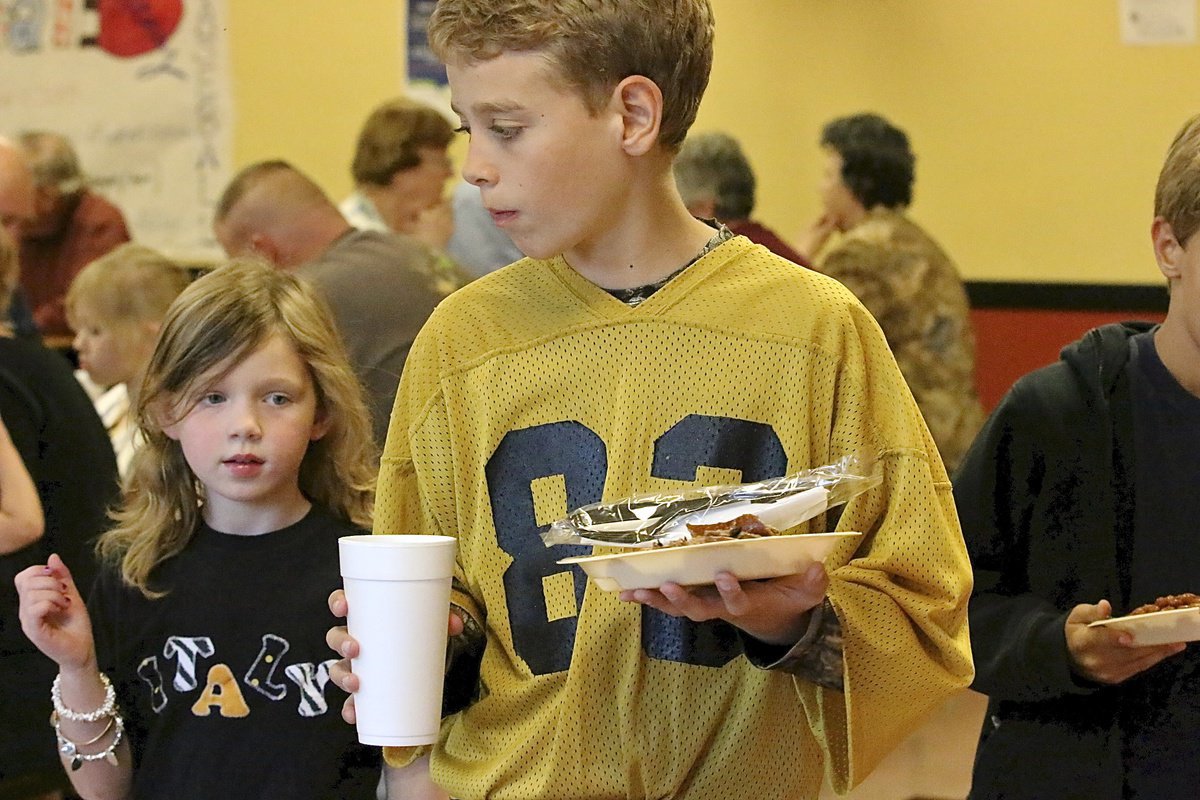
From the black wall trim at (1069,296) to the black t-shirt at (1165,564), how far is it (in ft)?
14.8

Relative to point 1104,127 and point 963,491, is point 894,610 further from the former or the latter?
point 1104,127

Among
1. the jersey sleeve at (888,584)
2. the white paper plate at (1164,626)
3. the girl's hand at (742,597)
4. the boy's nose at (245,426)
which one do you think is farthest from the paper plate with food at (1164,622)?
the boy's nose at (245,426)

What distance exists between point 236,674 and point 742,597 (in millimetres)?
1079

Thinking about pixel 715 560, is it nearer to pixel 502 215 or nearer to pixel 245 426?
pixel 502 215

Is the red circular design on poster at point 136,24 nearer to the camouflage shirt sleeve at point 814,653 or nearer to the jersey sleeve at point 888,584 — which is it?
the jersey sleeve at point 888,584

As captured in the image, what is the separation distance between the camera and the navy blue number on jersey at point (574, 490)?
5.38 feet

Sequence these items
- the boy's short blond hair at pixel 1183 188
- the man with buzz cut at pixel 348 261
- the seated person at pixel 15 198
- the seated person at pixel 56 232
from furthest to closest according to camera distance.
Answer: the seated person at pixel 56 232 → the seated person at pixel 15 198 → the man with buzz cut at pixel 348 261 → the boy's short blond hair at pixel 1183 188

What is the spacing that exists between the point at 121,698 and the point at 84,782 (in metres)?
0.13

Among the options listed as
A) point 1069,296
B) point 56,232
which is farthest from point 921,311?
point 56,232

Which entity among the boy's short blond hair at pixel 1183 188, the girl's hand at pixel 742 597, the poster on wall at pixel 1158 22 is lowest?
the girl's hand at pixel 742 597

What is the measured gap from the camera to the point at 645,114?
1652mm

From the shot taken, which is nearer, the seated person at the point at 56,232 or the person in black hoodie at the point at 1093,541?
the person in black hoodie at the point at 1093,541

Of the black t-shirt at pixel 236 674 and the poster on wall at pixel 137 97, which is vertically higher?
the poster on wall at pixel 137 97

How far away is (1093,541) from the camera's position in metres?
2.18
